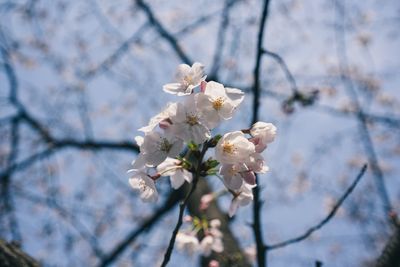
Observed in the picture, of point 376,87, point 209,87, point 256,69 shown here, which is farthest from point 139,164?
point 376,87

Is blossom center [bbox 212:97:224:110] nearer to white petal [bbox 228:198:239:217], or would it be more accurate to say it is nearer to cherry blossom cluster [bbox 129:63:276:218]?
cherry blossom cluster [bbox 129:63:276:218]

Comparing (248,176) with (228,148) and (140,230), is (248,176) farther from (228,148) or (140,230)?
(140,230)

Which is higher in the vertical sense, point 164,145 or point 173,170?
point 164,145

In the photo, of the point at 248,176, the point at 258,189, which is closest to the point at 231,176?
Answer: the point at 248,176

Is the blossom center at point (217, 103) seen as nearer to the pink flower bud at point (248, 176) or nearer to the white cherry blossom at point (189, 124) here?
the white cherry blossom at point (189, 124)

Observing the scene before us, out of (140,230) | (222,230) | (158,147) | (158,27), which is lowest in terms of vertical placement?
(140,230)

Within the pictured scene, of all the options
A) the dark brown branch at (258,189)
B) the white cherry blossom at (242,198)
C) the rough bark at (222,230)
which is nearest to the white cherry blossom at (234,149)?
the white cherry blossom at (242,198)

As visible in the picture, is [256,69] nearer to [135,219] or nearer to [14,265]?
[14,265]
